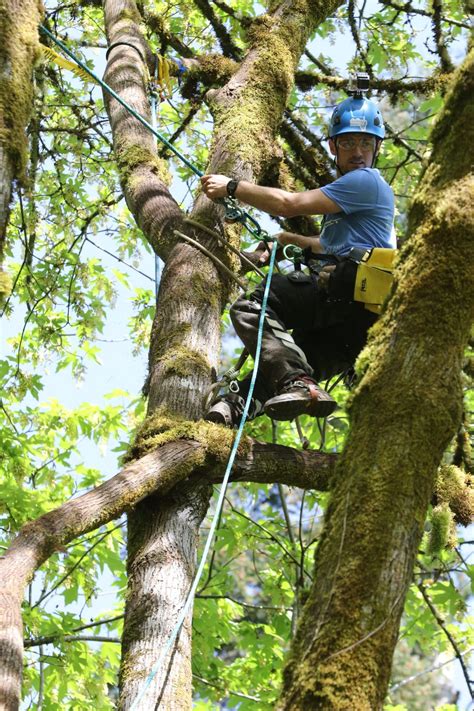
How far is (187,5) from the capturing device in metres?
7.89

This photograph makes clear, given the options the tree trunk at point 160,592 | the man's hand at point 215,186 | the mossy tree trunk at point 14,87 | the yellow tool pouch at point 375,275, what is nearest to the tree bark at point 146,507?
the tree trunk at point 160,592

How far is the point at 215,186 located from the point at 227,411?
42.2 inches

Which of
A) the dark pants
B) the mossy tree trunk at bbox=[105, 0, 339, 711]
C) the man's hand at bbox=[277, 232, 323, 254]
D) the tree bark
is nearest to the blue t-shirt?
the dark pants

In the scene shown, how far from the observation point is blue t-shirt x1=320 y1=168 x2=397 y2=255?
13.2 ft

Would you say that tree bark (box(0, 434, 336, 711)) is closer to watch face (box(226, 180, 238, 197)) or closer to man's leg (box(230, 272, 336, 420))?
man's leg (box(230, 272, 336, 420))

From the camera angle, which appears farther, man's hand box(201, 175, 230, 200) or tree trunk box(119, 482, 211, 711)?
man's hand box(201, 175, 230, 200)

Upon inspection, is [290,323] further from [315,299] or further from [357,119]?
[357,119]

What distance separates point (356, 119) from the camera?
14.4 ft

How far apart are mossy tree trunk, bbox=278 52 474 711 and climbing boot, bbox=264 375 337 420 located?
4.65 feet

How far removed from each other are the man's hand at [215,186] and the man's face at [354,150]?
0.68 metres

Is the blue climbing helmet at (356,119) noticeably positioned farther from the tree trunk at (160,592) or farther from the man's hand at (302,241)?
the tree trunk at (160,592)

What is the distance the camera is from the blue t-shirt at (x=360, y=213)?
4027 millimetres

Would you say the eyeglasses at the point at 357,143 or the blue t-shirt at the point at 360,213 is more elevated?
the eyeglasses at the point at 357,143

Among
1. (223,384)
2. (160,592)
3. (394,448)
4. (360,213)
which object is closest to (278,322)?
(223,384)
